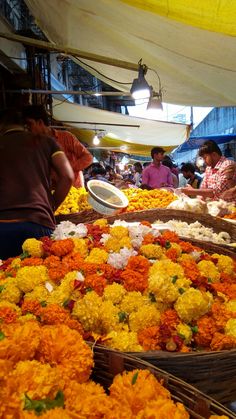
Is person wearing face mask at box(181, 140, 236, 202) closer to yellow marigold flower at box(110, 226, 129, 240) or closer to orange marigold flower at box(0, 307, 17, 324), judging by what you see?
yellow marigold flower at box(110, 226, 129, 240)

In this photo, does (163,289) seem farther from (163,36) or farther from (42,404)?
(163,36)

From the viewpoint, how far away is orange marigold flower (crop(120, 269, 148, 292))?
6.03ft

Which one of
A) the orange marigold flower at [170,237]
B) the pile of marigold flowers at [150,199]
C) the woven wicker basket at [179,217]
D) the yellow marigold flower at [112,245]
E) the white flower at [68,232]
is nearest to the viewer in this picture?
the yellow marigold flower at [112,245]

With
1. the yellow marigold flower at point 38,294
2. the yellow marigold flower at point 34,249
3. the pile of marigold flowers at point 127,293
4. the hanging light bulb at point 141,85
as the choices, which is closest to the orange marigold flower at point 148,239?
the pile of marigold flowers at point 127,293

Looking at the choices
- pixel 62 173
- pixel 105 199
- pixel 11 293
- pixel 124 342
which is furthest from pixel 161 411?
pixel 105 199

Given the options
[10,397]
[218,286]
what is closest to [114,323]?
[218,286]

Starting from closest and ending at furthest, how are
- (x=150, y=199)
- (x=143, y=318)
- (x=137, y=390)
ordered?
(x=137, y=390), (x=143, y=318), (x=150, y=199)

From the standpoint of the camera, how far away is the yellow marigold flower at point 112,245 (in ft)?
7.62

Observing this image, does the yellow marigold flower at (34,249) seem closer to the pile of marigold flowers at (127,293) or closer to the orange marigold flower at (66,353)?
the pile of marigold flowers at (127,293)

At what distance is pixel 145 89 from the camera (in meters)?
4.40

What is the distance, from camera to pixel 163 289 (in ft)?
5.74

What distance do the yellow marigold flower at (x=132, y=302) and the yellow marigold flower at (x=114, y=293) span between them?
22mm

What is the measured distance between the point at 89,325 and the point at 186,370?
1.61ft

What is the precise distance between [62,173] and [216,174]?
9.87 ft
